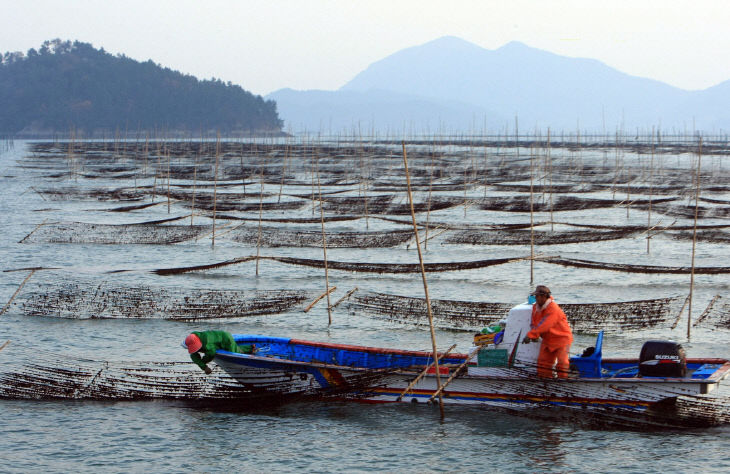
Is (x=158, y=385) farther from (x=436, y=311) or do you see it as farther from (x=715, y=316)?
(x=715, y=316)

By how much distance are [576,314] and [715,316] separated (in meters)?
2.76

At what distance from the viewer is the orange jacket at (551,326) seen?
30.4 feet

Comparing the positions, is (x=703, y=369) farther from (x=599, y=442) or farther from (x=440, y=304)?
(x=440, y=304)

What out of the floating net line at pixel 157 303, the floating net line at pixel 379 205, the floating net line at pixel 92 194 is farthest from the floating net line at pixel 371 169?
the floating net line at pixel 157 303

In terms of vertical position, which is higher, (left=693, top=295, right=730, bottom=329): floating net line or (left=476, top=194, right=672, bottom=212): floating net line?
(left=476, top=194, right=672, bottom=212): floating net line

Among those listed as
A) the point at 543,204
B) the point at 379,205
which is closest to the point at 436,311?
the point at 379,205

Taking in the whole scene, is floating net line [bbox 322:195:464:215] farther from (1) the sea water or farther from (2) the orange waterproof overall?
(2) the orange waterproof overall

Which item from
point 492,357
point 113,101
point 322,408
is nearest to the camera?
point 492,357

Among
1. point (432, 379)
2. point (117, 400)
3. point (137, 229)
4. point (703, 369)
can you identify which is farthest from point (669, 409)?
point (137, 229)

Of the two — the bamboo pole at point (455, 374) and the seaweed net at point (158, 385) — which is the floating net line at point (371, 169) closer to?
the seaweed net at point (158, 385)

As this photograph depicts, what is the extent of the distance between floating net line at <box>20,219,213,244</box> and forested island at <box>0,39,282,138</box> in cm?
11574

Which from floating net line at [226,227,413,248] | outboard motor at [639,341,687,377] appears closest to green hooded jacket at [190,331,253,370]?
outboard motor at [639,341,687,377]

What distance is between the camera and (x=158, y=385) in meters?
11.5

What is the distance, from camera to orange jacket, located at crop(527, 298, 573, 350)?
30.4 ft
